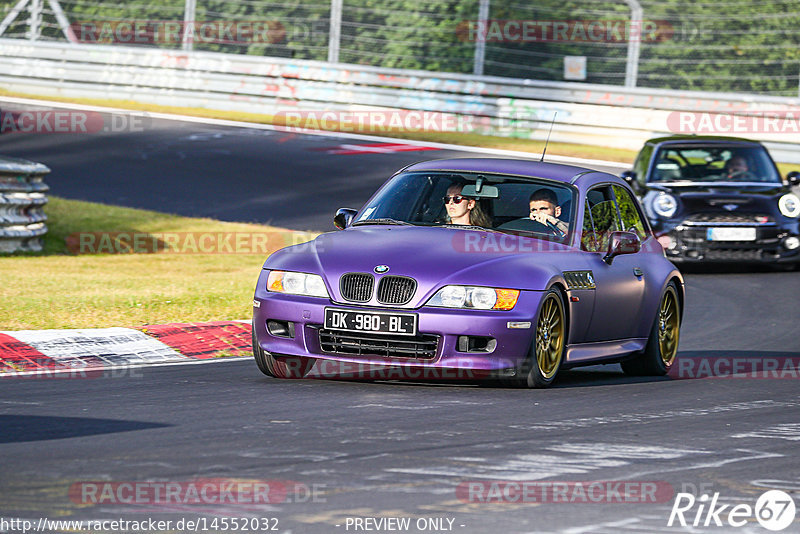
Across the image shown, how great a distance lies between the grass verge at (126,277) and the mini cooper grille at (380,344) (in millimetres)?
2972

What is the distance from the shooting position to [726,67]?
2834 cm

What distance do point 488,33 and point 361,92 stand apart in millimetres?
2900

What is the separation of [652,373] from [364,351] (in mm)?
2691

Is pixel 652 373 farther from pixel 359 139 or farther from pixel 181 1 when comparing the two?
pixel 181 1

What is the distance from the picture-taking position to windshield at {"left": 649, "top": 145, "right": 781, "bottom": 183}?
17219mm

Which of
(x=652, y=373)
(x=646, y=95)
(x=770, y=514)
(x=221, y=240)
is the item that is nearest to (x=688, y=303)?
(x=652, y=373)
